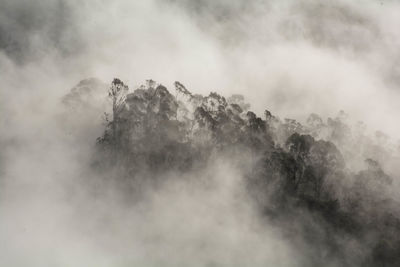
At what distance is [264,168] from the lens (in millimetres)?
76312

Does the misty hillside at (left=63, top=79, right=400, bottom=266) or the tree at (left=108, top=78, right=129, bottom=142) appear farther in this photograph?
the tree at (left=108, top=78, right=129, bottom=142)

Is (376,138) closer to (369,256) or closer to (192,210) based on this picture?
(369,256)

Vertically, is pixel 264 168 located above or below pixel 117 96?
below

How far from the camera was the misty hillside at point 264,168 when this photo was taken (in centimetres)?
7300

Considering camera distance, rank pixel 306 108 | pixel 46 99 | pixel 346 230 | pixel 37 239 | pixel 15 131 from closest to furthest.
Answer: pixel 37 239 → pixel 346 230 → pixel 15 131 → pixel 46 99 → pixel 306 108

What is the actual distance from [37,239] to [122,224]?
Answer: 35.8 feet

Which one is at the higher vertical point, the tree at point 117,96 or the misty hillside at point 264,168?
the tree at point 117,96

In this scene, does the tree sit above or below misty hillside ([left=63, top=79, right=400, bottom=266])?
above

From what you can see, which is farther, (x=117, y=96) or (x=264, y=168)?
(x=117, y=96)

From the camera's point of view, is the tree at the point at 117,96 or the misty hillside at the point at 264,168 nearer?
the misty hillside at the point at 264,168

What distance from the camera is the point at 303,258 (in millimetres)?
71000

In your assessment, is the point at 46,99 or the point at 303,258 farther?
the point at 46,99

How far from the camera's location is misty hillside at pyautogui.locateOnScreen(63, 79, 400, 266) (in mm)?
73000

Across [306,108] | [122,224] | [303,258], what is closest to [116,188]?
[122,224]
